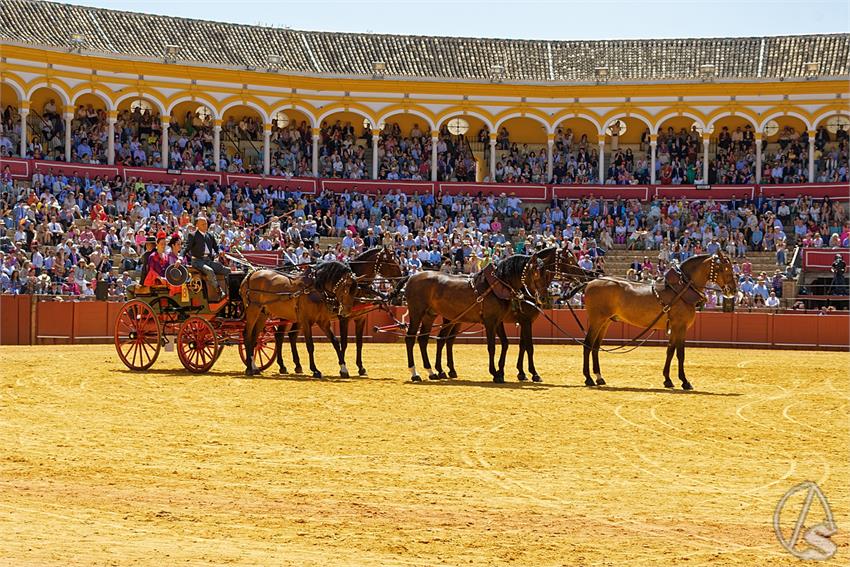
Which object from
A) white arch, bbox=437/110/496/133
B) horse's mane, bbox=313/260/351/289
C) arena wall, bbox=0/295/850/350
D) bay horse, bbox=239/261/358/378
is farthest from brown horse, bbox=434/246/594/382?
white arch, bbox=437/110/496/133

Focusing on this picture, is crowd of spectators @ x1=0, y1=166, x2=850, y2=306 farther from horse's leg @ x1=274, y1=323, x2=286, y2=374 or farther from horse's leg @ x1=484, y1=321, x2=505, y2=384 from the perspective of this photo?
horse's leg @ x1=484, y1=321, x2=505, y2=384

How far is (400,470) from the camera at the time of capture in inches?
456

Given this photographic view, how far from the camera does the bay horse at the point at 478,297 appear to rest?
19.8 m

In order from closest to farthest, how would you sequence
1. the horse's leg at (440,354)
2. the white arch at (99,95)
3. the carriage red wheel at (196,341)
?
the carriage red wheel at (196,341)
the horse's leg at (440,354)
the white arch at (99,95)

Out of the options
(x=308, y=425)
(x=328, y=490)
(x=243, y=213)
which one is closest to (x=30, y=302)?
(x=243, y=213)

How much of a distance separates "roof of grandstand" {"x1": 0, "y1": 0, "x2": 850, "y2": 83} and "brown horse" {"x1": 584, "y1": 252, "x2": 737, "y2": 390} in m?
26.5

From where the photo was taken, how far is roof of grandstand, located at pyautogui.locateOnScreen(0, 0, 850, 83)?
44.4 metres

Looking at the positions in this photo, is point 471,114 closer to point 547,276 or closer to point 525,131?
point 525,131

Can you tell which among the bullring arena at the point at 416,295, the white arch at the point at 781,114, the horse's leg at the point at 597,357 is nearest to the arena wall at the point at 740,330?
the bullring arena at the point at 416,295

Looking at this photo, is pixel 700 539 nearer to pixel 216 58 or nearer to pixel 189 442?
pixel 189 442

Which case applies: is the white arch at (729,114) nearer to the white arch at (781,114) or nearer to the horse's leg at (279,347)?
the white arch at (781,114)

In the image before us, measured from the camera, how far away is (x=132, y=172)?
40062 mm
